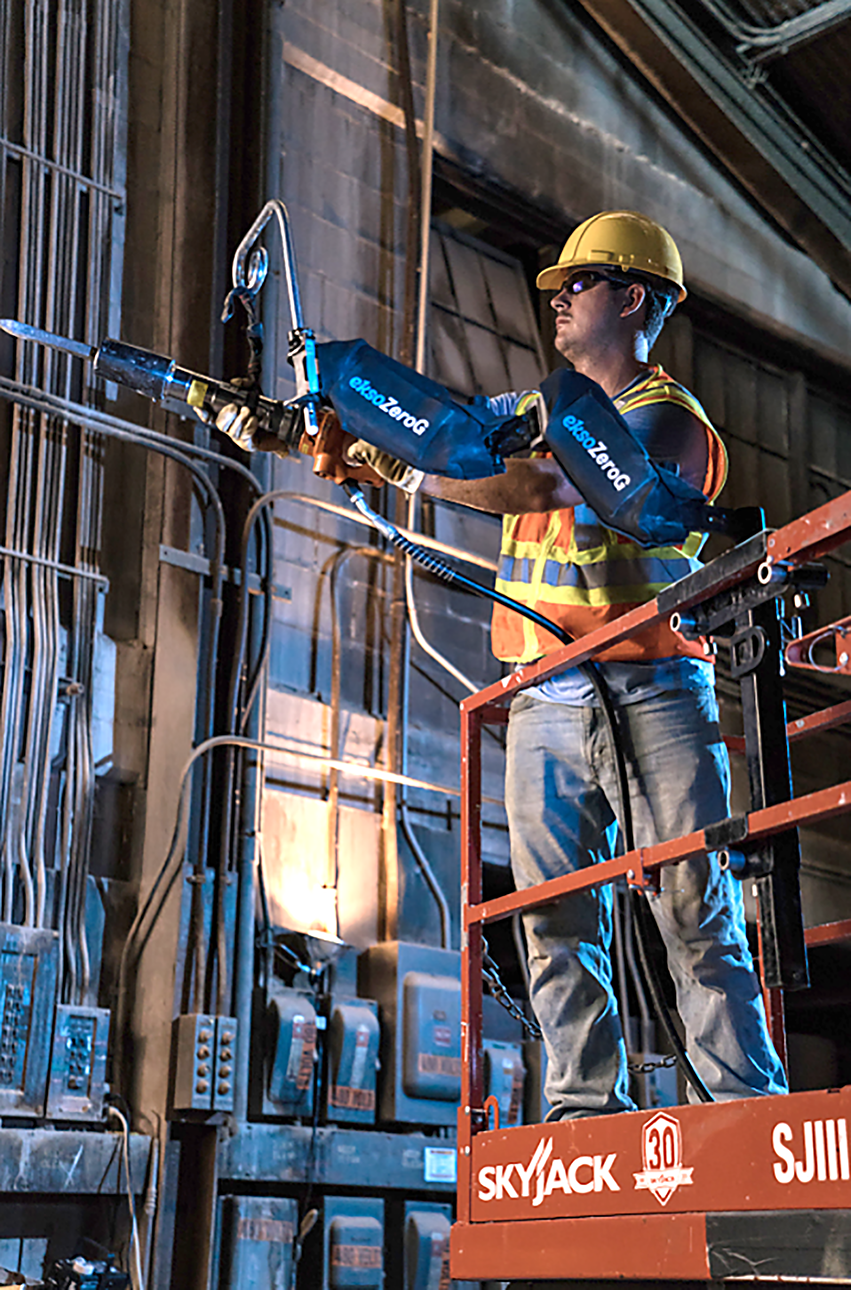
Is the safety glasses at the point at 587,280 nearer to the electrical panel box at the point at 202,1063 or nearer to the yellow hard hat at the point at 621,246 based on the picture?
the yellow hard hat at the point at 621,246

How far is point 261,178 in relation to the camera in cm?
691

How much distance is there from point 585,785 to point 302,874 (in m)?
3.00

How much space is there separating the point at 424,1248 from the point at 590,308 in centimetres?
407

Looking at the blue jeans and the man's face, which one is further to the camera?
the man's face

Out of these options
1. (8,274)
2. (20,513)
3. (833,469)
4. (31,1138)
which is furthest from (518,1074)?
(833,469)

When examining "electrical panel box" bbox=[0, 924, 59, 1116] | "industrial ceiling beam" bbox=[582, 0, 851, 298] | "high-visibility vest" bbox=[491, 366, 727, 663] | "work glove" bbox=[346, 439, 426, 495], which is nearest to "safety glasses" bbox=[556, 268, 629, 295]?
"high-visibility vest" bbox=[491, 366, 727, 663]

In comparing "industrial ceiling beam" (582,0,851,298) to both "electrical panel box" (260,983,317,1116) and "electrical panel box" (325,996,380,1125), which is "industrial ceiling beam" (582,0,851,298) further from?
"electrical panel box" (260,983,317,1116)

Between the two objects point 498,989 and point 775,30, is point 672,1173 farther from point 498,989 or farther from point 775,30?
point 775,30

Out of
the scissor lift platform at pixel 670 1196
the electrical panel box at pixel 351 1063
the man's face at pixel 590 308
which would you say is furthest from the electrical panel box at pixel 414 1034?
the man's face at pixel 590 308

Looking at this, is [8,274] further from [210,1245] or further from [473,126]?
[210,1245]

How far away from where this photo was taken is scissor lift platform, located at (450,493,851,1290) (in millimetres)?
2514

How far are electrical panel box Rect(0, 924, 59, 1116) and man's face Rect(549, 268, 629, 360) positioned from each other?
9.85 ft

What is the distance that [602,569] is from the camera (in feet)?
12.6

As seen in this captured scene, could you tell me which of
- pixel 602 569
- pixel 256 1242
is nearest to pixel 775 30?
pixel 602 569
